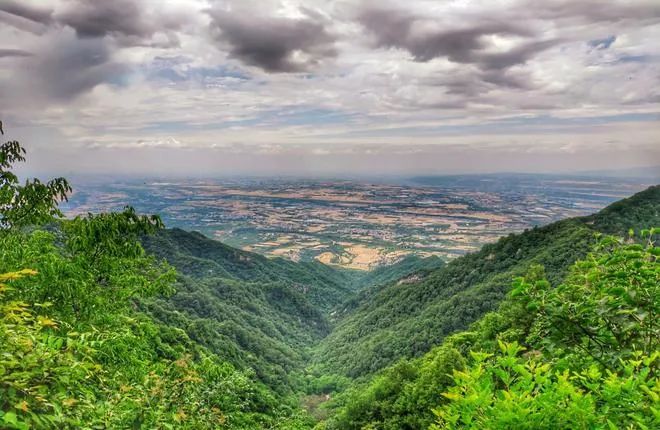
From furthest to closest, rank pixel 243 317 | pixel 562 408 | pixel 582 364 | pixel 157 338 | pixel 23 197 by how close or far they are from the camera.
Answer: pixel 243 317
pixel 157 338
pixel 23 197
pixel 582 364
pixel 562 408

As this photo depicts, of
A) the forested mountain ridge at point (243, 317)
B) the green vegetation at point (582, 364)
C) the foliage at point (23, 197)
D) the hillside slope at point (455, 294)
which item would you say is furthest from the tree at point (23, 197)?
the hillside slope at point (455, 294)

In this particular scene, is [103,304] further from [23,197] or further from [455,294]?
[455,294]

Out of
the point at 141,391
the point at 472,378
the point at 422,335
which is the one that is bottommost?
the point at 422,335

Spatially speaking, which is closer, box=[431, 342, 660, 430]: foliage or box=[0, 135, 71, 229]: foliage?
box=[431, 342, 660, 430]: foliage

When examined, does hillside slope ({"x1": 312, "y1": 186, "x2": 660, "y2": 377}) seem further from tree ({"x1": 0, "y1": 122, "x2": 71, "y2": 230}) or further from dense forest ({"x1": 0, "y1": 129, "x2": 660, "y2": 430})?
tree ({"x1": 0, "y1": 122, "x2": 71, "y2": 230})

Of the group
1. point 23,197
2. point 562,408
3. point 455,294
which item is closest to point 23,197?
point 23,197

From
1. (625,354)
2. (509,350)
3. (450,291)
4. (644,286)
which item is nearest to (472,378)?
(509,350)

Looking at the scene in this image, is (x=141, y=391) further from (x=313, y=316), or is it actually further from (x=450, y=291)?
(x=313, y=316)

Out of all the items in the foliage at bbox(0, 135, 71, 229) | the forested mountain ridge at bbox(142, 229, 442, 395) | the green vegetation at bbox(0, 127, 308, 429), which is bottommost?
the forested mountain ridge at bbox(142, 229, 442, 395)

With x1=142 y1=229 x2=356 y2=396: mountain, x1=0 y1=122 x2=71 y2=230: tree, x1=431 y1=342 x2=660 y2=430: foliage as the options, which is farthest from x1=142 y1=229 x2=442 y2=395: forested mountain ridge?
x1=431 y1=342 x2=660 y2=430: foliage
